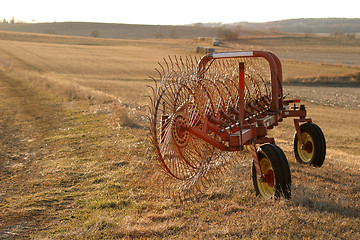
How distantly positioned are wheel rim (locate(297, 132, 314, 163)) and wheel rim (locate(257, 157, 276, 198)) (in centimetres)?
228

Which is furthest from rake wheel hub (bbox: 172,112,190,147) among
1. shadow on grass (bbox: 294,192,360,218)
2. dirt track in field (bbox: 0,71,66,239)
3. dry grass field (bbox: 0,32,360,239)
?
dirt track in field (bbox: 0,71,66,239)

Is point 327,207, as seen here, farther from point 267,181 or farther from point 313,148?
point 313,148

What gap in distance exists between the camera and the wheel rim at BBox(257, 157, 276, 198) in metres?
4.59

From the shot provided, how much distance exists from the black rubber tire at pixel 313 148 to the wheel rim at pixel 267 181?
2063 millimetres

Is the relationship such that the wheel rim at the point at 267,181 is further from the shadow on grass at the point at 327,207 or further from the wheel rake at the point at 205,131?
the shadow on grass at the point at 327,207

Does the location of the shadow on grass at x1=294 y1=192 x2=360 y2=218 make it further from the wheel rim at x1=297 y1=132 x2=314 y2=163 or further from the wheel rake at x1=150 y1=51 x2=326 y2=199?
the wheel rim at x1=297 y1=132 x2=314 y2=163

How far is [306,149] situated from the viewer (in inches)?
269

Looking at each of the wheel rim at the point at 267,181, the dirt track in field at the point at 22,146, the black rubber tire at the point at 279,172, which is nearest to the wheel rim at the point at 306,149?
the wheel rim at the point at 267,181

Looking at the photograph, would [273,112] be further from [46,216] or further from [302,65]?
[302,65]

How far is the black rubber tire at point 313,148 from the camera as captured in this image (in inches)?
252

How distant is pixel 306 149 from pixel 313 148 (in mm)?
285

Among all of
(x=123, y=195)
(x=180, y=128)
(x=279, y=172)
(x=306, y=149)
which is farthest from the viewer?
(x=306, y=149)

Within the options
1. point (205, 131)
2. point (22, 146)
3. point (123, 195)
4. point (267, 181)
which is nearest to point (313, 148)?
point (267, 181)

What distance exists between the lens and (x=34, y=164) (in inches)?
277
